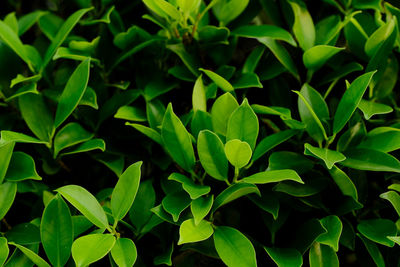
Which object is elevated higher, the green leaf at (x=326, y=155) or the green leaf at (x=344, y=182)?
the green leaf at (x=326, y=155)

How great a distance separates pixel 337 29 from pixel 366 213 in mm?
438

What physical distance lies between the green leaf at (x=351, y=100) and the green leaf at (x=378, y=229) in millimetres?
233

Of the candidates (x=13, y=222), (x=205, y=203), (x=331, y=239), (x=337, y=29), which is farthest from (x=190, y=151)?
(x=13, y=222)

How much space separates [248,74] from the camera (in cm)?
111

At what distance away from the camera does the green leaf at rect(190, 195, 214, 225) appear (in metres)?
0.86

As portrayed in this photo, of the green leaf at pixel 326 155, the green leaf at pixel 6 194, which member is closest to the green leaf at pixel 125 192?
the green leaf at pixel 6 194

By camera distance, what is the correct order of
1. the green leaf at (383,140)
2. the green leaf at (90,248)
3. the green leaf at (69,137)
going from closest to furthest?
1. the green leaf at (90,248)
2. the green leaf at (383,140)
3. the green leaf at (69,137)

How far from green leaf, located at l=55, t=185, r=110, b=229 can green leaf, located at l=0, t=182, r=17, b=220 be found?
18 centimetres

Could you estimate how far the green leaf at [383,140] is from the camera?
3.06ft

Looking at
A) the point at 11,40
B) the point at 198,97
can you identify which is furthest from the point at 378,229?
the point at 11,40

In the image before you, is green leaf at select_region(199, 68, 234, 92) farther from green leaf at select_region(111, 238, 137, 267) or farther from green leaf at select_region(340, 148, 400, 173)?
green leaf at select_region(111, 238, 137, 267)

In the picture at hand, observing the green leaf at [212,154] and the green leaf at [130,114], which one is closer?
the green leaf at [212,154]

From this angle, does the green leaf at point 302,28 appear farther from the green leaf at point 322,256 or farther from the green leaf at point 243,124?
the green leaf at point 322,256

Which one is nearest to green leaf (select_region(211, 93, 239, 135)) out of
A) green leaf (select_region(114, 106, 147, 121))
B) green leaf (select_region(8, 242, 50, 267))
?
green leaf (select_region(114, 106, 147, 121))
